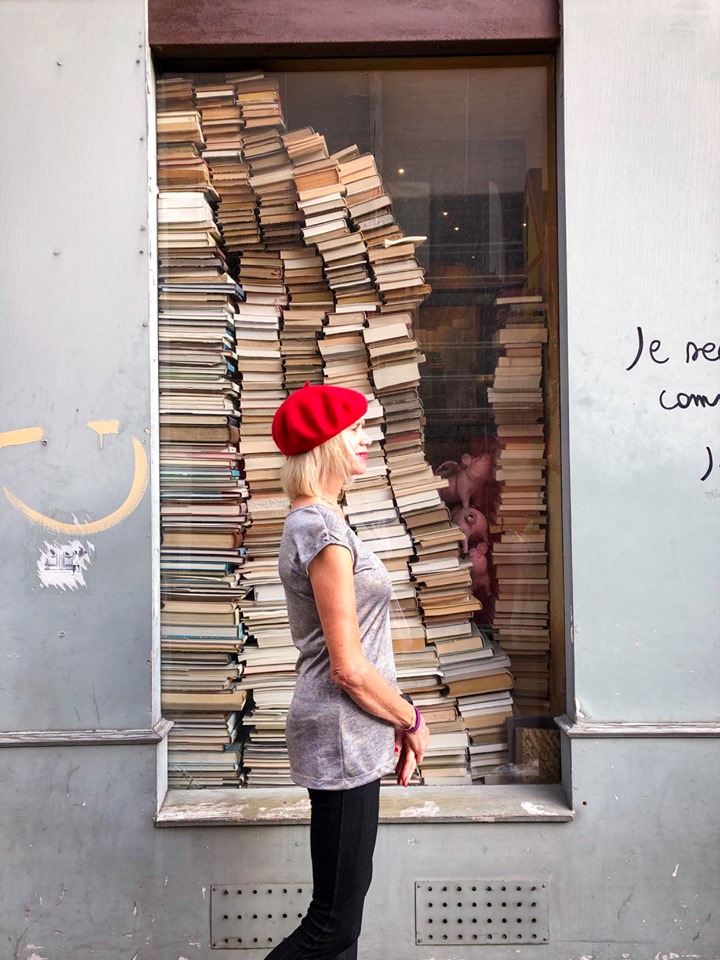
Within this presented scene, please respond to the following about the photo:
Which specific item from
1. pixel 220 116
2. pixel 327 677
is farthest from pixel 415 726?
pixel 220 116

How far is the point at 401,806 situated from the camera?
3404 millimetres

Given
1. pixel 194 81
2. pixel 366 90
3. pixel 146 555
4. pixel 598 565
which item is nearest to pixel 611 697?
pixel 598 565

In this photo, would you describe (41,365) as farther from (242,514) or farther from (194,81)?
(194,81)

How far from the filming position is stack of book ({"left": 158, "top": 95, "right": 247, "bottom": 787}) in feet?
11.8

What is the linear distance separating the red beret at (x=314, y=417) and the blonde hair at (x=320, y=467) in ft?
A: 0.06

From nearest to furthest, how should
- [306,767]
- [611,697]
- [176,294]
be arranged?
1. [306,767]
2. [611,697]
3. [176,294]

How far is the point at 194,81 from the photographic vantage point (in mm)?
3686

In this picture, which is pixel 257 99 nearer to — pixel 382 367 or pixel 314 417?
pixel 382 367

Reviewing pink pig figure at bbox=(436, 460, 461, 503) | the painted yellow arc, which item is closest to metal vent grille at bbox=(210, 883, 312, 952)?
the painted yellow arc

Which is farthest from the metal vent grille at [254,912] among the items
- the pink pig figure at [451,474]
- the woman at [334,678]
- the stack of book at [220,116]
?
the stack of book at [220,116]

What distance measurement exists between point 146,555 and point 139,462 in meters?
0.35

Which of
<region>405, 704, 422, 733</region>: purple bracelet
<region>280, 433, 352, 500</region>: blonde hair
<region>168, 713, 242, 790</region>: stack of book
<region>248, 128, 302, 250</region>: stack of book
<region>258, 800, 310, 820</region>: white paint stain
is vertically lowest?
<region>258, 800, 310, 820</region>: white paint stain

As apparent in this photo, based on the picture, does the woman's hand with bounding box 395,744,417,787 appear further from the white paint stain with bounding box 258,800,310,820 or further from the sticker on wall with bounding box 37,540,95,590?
the sticker on wall with bounding box 37,540,95,590

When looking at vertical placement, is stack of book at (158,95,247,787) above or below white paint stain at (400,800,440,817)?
above
